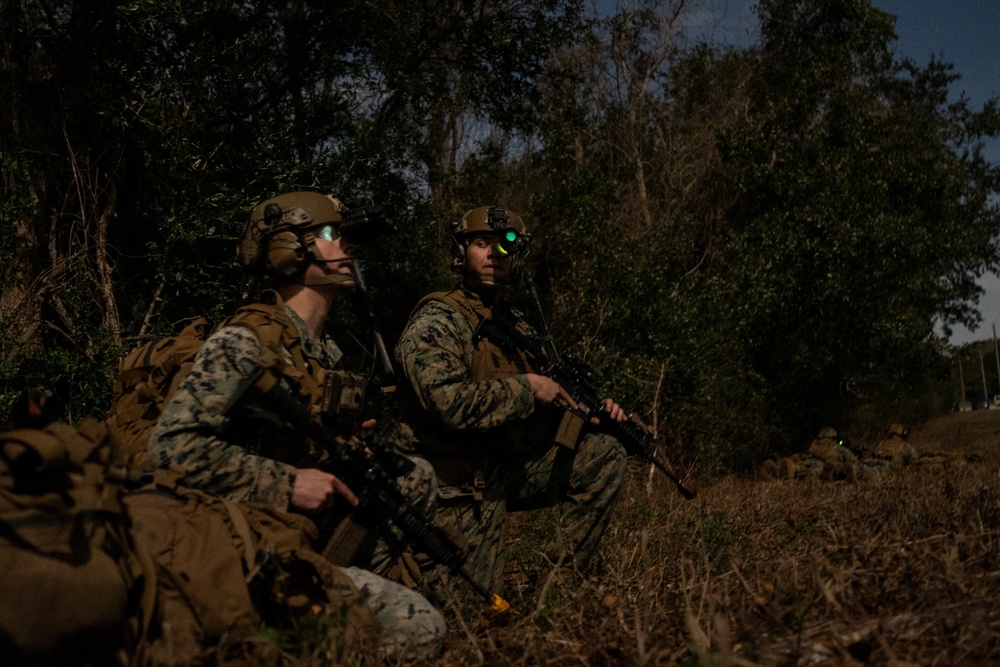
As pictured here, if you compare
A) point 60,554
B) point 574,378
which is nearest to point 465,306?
point 574,378

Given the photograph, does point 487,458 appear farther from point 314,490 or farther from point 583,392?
point 314,490

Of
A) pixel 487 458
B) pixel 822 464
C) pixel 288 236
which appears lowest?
pixel 822 464

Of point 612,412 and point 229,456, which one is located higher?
point 229,456

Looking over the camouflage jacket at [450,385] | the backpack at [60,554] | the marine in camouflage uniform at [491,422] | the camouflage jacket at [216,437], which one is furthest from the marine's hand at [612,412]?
the backpack at [60,554]

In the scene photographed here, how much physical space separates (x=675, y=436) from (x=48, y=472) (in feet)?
31.3

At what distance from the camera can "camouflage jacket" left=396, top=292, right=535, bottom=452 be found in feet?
14.6

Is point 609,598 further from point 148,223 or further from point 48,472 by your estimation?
point 148,223

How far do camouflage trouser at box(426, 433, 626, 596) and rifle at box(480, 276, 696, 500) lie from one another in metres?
0.11

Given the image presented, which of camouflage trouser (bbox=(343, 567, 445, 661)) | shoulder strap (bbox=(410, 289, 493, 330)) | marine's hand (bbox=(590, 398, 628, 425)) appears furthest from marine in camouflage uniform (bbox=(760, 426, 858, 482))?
camouflage trouser (bbox=(343, 567, 445, 661))

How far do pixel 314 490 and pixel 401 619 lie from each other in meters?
0.58

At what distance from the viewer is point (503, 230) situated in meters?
5.01

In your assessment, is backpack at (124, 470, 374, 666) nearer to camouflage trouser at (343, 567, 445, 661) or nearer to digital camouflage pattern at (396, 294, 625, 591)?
camouflage trouser at (343, 567, 445, 661)

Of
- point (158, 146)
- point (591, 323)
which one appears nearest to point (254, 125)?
point (158, 146)

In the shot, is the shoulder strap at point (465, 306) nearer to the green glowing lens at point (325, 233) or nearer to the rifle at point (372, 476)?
the green glowing lens at point (325, 233)
